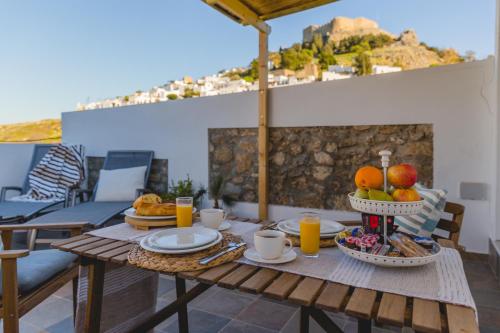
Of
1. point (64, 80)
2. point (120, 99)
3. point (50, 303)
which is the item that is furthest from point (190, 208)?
point (64, 80)

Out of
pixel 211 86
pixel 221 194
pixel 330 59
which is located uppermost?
pixel 330 59

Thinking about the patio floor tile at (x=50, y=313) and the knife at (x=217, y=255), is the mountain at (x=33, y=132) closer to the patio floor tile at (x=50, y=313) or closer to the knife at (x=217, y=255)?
the patio floor tile at (x=50, y=313)

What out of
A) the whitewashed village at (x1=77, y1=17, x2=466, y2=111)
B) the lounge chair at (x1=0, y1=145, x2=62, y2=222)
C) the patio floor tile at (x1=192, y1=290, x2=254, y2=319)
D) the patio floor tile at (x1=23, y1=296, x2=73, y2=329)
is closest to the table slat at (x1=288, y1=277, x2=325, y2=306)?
the patio floor tile at (x1=192, y1=290, x2=254, y2=319)

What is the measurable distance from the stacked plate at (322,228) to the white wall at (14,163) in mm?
4696

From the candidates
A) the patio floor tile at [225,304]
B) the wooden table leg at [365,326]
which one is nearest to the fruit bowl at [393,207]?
the wooden table leg at [365,326]

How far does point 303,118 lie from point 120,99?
4.59 m

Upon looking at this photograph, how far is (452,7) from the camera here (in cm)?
566

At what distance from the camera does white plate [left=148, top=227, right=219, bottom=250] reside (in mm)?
1111

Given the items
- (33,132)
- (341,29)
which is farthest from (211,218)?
(341,29)

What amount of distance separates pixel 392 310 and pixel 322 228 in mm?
608

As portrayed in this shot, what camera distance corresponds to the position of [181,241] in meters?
1.16

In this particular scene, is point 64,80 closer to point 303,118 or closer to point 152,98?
point 152,98

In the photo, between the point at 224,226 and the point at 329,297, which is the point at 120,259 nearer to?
the point at 224,226

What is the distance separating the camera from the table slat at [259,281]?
2.83ft
